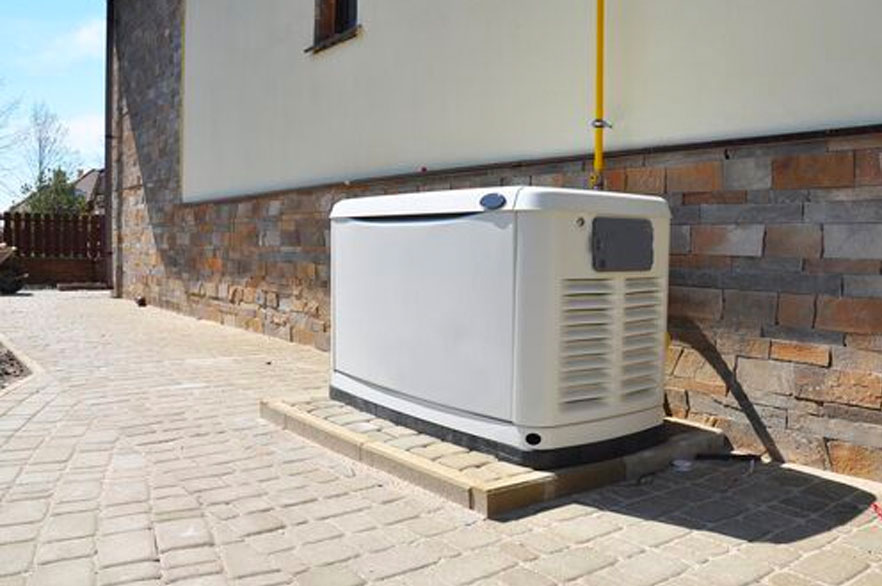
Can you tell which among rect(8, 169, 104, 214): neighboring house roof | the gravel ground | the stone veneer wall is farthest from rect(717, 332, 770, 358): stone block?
rect(8, 169, 104, 214): neighboring house roof

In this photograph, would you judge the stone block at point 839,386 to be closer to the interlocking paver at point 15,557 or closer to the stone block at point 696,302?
the stone block at point 696,302

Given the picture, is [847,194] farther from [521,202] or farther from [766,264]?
[521,202]

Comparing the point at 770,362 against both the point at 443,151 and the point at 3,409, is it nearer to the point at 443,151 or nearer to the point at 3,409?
the point at 443,151

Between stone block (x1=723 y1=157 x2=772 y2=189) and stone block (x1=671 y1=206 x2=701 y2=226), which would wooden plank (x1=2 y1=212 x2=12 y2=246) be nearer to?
stone block (x1=671 y1=206 x2=701 y2=226)

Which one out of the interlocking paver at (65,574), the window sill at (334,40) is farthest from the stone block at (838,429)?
→ the window sill at (334,40)

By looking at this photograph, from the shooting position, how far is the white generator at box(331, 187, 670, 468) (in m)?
3.14

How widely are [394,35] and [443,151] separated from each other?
49.3 inches

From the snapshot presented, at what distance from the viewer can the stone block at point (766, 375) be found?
358 centimetres

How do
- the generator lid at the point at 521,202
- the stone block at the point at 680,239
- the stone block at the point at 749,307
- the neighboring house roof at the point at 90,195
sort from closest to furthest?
the generator lid at the point at 521,202 → the stone block at the point at 749,307 → the stone block at the point at 680,239 → the neighboring house roof at the point at 90,195

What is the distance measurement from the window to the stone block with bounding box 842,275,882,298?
17.7ft

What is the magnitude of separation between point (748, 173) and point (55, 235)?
17.6m

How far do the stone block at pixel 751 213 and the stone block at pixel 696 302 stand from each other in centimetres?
37

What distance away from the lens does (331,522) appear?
9.47 feet

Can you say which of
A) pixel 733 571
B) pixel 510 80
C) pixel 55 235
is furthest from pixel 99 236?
pixel 733 571
